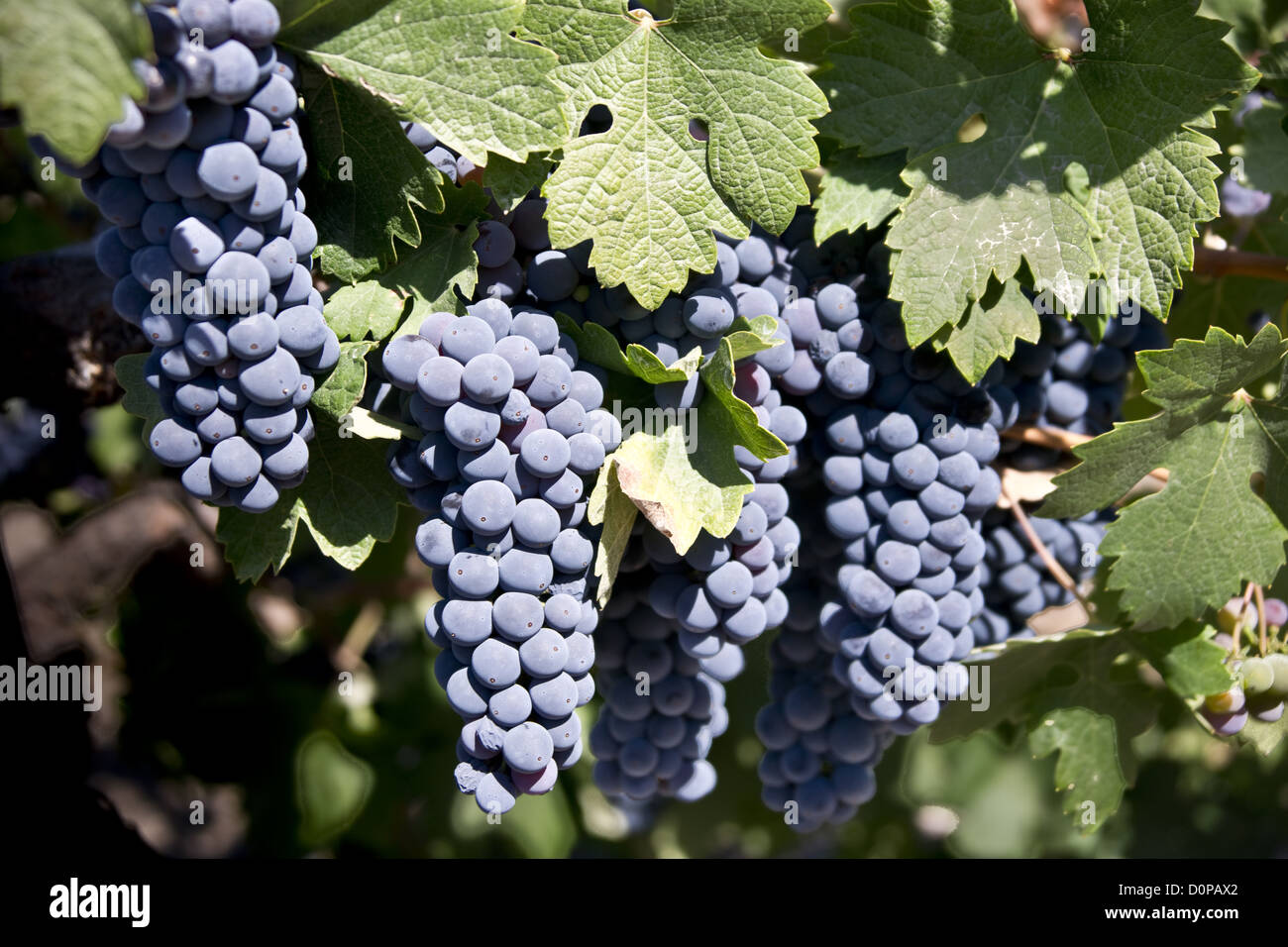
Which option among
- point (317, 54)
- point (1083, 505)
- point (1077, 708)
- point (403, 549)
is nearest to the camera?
point (317, 54)

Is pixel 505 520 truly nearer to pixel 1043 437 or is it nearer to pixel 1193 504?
pixel 1043 437

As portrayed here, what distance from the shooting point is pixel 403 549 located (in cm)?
216

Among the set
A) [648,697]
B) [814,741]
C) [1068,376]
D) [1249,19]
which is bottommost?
[814,741]

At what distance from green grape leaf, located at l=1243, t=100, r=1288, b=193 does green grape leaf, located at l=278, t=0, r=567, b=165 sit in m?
0.94

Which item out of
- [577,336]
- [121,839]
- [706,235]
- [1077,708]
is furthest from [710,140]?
[121,839]

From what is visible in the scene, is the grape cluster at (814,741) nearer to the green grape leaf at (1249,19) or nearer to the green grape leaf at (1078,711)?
the green grape leaf at (1078,711)

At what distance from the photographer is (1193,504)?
1276mm

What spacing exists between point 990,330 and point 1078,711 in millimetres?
605

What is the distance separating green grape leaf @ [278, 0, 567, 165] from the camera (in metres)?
0.97

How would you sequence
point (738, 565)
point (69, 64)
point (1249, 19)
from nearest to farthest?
point (69, 64) < point (738, 565) < point (1249, 19)

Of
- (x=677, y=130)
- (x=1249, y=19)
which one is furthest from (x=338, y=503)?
(x=1249, y=19)

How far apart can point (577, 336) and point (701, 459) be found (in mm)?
197

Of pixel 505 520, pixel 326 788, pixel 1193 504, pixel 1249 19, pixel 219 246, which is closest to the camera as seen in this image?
pixel 219 246
